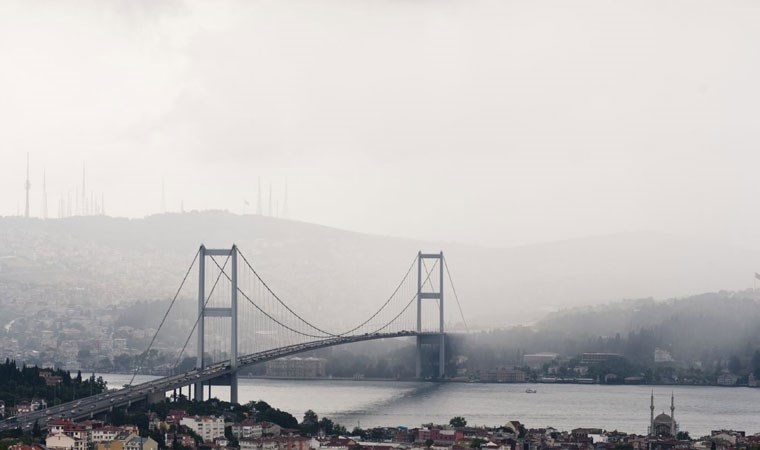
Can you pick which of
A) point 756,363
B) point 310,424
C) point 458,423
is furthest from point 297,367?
point 310,424

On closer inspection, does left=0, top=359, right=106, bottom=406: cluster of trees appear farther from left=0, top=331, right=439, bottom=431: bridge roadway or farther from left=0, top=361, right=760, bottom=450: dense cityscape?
left=0, top=331, right=439, bottom=431: bridge roadway

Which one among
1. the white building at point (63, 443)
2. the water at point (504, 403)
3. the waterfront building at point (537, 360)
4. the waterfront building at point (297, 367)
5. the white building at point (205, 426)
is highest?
the waterfront building at point (537, 360)

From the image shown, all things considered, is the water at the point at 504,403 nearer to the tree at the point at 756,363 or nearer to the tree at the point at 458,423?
the tree at the point at 458,423

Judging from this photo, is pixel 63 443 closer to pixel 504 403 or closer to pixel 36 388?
pixel 36 388

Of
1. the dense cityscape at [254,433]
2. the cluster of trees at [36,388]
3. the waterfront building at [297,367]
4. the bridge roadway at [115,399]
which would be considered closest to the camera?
the dense cityscape at [254,433]

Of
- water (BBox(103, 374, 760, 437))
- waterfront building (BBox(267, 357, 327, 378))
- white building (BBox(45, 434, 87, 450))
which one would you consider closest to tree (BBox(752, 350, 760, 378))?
water (BBox(103, 374, 760, 437))

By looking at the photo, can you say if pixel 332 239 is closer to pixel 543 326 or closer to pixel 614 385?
pixel 543 326

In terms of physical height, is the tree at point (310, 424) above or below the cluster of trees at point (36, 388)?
below

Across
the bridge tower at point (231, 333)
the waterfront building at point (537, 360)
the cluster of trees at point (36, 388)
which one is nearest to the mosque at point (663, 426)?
the bridge tower at point (231, 333)
